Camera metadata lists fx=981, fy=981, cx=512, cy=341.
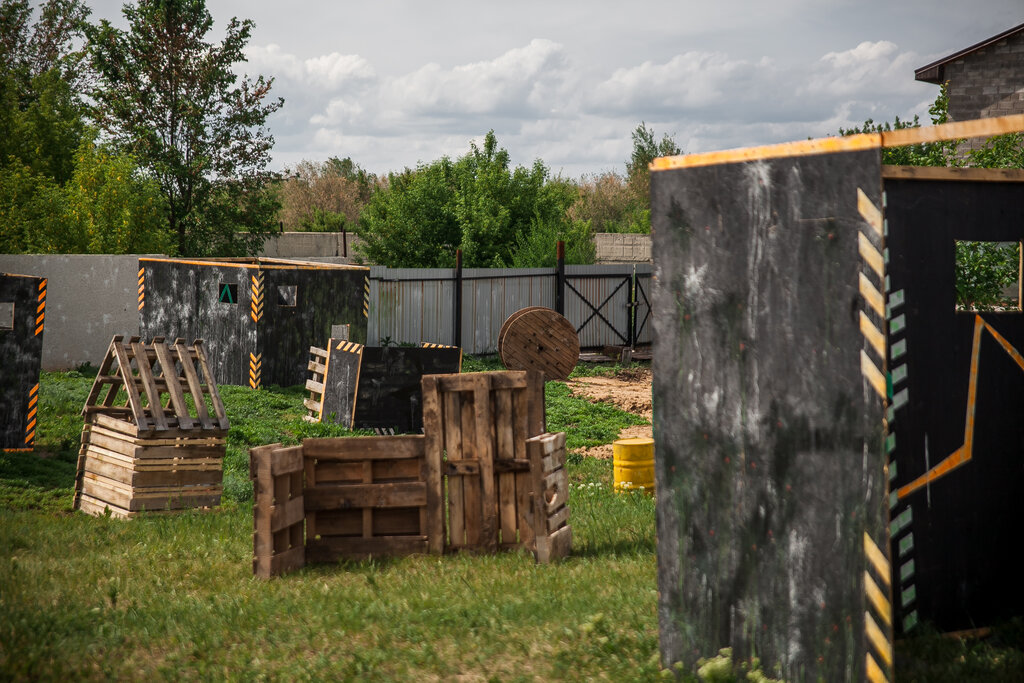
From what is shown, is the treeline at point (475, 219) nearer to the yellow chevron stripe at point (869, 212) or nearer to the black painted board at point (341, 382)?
the black painted board at point (341, 382)

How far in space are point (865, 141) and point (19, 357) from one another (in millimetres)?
12404

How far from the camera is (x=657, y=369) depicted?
5484 mm

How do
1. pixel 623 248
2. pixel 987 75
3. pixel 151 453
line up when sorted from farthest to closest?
pixel 623 248
pixel 987 75
pixel 151 453

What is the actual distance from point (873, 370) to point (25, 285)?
12.4m

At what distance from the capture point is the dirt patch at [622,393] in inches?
606

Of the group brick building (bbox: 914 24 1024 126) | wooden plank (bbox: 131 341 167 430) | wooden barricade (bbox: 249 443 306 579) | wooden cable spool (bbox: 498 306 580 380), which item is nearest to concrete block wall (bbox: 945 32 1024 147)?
brick building (bbox: 914 24 1024 126)

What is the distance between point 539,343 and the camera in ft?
70.7

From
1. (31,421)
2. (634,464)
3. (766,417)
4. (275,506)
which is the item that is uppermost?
(766,417)

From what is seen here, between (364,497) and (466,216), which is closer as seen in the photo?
(364,497)

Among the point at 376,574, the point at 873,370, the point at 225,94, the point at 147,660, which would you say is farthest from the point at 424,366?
the point at 225,94

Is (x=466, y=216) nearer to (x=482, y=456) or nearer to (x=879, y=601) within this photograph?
(x=482, y=456)

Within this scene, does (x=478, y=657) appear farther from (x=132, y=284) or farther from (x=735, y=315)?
(x=132, y=284)

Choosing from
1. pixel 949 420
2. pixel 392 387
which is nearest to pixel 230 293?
pixel 392 387

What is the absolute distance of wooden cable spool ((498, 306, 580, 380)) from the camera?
69.2ft
